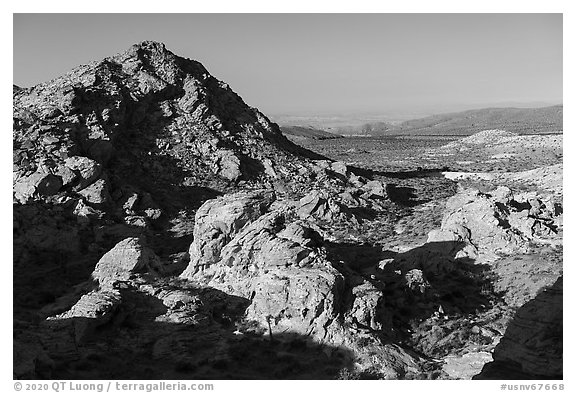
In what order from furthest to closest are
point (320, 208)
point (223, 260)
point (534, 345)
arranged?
point (320, 208) → point (223, 260) → point (534, 345)

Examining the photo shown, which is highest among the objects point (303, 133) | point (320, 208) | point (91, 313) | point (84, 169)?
point (303, 133)

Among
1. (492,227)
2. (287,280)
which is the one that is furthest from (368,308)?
(492,227)

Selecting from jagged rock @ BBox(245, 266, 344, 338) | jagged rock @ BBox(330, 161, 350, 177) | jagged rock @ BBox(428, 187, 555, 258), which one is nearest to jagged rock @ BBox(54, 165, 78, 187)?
jagged rock @ BBox(245, 266, 344, 338)

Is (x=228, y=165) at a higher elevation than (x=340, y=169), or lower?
higher

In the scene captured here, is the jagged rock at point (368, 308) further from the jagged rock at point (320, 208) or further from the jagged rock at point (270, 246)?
the jagged rock at point (320, 208)

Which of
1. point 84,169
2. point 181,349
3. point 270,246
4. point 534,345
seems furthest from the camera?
point 84,169

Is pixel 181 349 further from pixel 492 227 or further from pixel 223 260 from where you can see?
pixel 492 227
